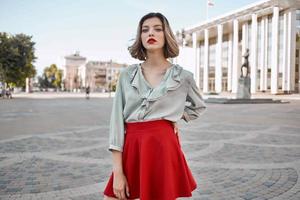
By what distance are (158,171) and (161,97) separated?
1.73 ft

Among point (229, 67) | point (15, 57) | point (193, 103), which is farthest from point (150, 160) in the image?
point (229, 67)

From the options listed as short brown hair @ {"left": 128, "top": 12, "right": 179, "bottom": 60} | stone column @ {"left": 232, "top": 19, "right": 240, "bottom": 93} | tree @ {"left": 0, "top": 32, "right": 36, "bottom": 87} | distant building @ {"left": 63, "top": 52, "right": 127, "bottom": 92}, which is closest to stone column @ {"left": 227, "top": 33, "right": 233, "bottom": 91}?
stone column @ {"left": 232, "top": 19, "right": 240, "bottom": 93}

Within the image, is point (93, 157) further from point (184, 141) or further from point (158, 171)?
point (158, 171)

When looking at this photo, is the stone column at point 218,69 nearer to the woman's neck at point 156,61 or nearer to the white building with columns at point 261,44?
the white building with columns at point 261,44

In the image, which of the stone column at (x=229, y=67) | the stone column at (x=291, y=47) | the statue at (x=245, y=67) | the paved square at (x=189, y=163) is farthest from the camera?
the stone column at (x=229, y=67)

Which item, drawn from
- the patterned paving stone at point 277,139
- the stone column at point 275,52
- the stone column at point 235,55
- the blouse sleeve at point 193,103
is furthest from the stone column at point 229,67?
the blouse sleeve at point 193,103

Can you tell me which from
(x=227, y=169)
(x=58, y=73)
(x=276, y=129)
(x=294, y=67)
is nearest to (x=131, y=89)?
(x=227, y=169)

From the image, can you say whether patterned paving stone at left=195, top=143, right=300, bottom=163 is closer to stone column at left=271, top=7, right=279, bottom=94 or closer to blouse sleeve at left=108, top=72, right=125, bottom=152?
blouse sleeve at left=108, top=72, right=125, bottom=152

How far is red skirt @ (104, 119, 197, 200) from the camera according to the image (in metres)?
2.04

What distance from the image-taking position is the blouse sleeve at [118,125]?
6.77ft

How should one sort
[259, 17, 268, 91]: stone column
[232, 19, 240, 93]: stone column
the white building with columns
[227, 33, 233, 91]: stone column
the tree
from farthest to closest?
[227, 33, 233, 91]: stone column, [232, 19, 240, 93]: stone column, [259, 17, 268, 91]: stone column, the white building with columns, the tree

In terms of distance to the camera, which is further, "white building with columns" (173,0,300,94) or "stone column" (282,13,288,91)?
"white building with columns" (173,0,300,94)

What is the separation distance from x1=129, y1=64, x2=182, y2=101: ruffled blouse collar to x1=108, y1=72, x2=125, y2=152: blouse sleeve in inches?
4.9

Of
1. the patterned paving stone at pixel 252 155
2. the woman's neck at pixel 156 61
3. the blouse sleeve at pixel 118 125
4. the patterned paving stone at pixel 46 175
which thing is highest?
the woman's neck at pixel 156 61
